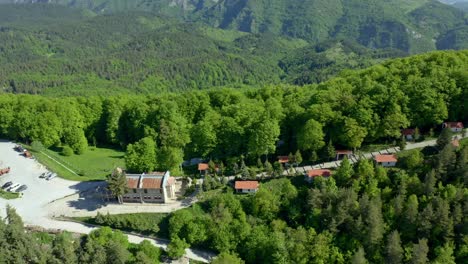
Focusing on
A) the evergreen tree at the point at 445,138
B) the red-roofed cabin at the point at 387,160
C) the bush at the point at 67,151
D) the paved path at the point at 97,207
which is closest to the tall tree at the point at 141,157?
the paved path at the point at 97,207

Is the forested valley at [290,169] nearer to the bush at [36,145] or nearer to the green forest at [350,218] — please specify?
the green forest at [350,218]

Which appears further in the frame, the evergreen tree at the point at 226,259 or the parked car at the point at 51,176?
the parked car at the point at 51,176

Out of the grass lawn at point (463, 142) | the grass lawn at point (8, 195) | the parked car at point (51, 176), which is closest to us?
the grass lawn at point (463, 142)

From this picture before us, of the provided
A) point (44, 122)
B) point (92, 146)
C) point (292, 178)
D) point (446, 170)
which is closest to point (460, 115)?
point (446, 170)

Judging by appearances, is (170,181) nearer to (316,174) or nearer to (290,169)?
(290,169)

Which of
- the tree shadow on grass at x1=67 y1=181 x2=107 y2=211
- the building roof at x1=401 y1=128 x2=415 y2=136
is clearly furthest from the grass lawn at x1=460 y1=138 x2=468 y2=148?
the tree shadow on grass at x1=67 y1=181 x2=107 y2=211

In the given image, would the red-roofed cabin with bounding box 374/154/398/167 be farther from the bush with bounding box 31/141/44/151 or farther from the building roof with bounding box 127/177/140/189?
the bush with bounding box 31/141/44/151

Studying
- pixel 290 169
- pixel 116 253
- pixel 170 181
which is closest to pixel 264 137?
pixel 290 169

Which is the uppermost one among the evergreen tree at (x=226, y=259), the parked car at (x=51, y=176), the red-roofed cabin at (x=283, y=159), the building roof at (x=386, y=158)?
the building roof at (x=386, y=158)
